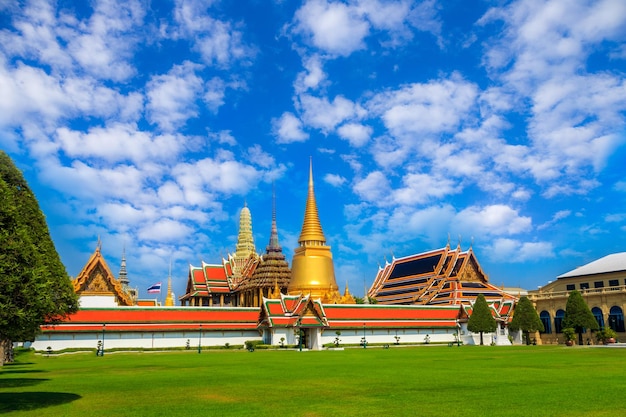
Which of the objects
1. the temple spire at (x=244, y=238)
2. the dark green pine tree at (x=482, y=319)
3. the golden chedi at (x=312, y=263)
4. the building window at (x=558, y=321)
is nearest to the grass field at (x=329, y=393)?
the dark green pine tree at (x=482, y=319)

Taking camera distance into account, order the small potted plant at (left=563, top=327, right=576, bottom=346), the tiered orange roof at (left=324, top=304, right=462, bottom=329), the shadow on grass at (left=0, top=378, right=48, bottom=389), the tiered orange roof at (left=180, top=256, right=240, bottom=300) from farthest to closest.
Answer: the tiered orange roof at (left=180, top=256, right=240, bottom=300)
the tiered orange roof at (left=324, top=304, right=462, bottom=329)
the small potted plant at (left=563, top=327, right=576, bottom=346)
the shadow on grass at (left=0, top=378, right=48, bottom=389)

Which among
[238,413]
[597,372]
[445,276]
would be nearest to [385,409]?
[238,413]

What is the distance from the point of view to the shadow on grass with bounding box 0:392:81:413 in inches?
572

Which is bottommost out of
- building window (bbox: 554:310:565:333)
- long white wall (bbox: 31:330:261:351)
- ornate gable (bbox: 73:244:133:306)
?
long white wall (bbox: 31:330:261:351)

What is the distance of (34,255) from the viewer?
46.2 ft

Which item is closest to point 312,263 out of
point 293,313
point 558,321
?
point 293,313

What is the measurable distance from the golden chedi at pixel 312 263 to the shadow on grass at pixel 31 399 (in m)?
59.4

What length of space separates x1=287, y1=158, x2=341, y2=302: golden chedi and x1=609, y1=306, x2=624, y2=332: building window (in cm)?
3326

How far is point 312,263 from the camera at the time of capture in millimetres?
79500

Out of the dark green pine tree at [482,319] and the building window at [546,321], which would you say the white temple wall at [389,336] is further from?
the building window at [546,321]

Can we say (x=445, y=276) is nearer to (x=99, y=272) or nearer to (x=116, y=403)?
(x=99, y=272)

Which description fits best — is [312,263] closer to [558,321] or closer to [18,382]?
[558,321]

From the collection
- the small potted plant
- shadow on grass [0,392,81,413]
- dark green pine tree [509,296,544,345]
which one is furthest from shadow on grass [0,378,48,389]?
dark green pine tree [509,296,544,345]

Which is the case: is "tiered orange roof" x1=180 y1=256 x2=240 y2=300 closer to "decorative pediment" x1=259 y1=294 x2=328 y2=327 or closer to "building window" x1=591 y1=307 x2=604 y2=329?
"decorative pediment" x1=259 y1=294 x2=328 y2=327
